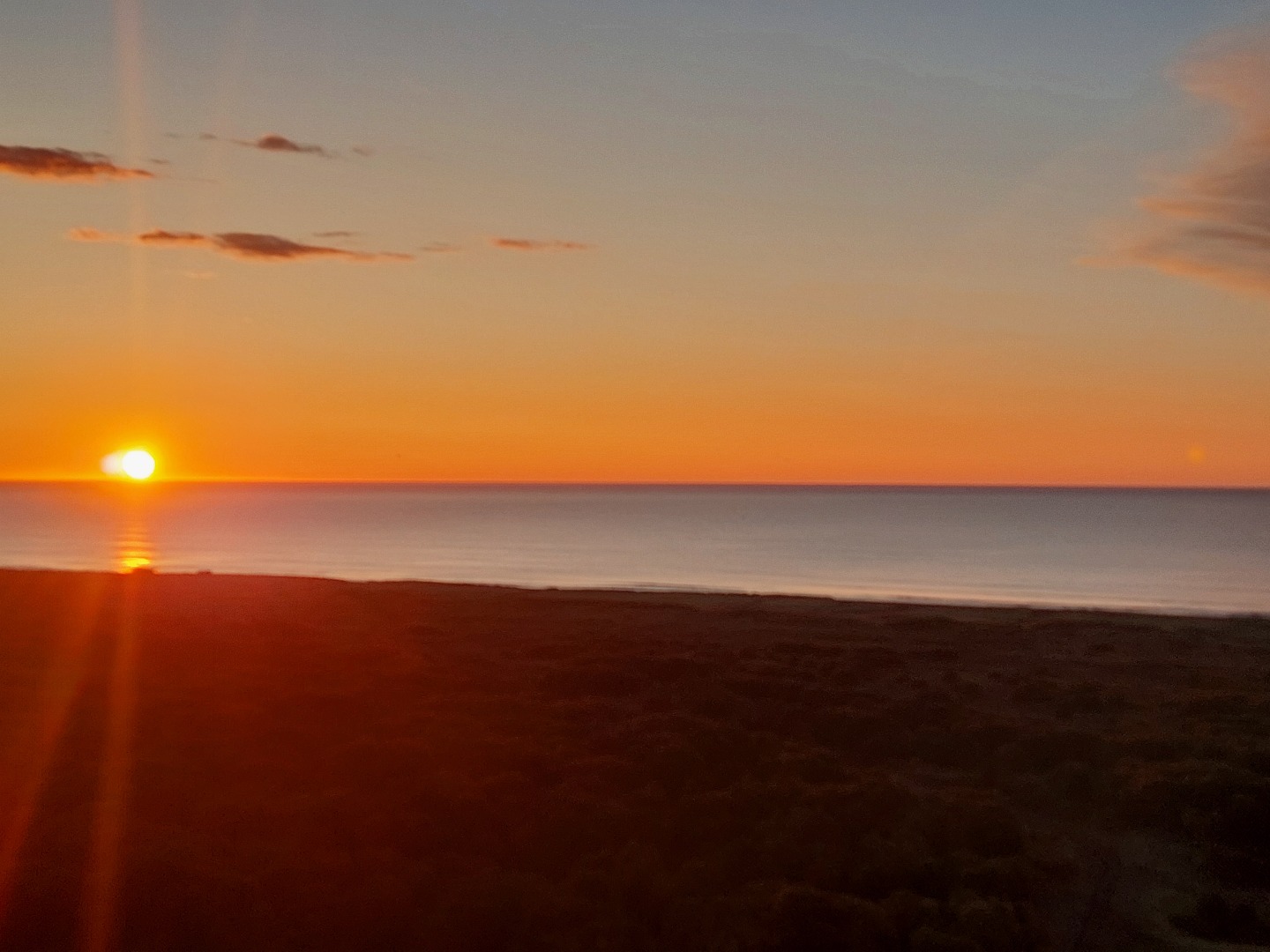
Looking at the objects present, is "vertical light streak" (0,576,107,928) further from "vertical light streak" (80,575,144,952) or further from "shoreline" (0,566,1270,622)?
"shoreline" (0,566,1270,622)

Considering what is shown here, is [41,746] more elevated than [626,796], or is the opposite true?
[41,746]

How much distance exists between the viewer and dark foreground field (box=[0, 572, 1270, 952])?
10000mm

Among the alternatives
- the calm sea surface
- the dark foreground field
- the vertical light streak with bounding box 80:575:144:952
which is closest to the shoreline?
the calm sea surface

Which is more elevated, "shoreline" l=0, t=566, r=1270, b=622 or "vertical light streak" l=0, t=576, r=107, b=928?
"shoreline" l=0, t=566, r=1270, b=622

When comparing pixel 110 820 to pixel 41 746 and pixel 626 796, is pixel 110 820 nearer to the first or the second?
pixel 41 746

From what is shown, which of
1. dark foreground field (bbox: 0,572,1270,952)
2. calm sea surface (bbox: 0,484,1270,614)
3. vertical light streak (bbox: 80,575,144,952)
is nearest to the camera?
vertical light streak (bbox: 80,575,144,952)

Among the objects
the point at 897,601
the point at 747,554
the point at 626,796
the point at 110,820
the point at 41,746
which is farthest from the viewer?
the point at 747,554

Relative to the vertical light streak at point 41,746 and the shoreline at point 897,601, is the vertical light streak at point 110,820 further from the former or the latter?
the shoreline at point 897,601

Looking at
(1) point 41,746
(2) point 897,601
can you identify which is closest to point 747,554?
(2) point 897,601

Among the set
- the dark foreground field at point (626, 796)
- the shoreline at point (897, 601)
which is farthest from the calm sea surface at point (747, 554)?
the dark foreground field at point (626, 796)

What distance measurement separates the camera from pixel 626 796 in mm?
12758

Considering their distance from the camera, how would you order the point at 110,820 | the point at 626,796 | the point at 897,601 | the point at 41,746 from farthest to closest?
the point at 897,601
the point at 41,746
the point at 626,796
the point at 110,820

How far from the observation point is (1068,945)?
10.1 metres

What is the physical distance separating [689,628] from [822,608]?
6973mm
